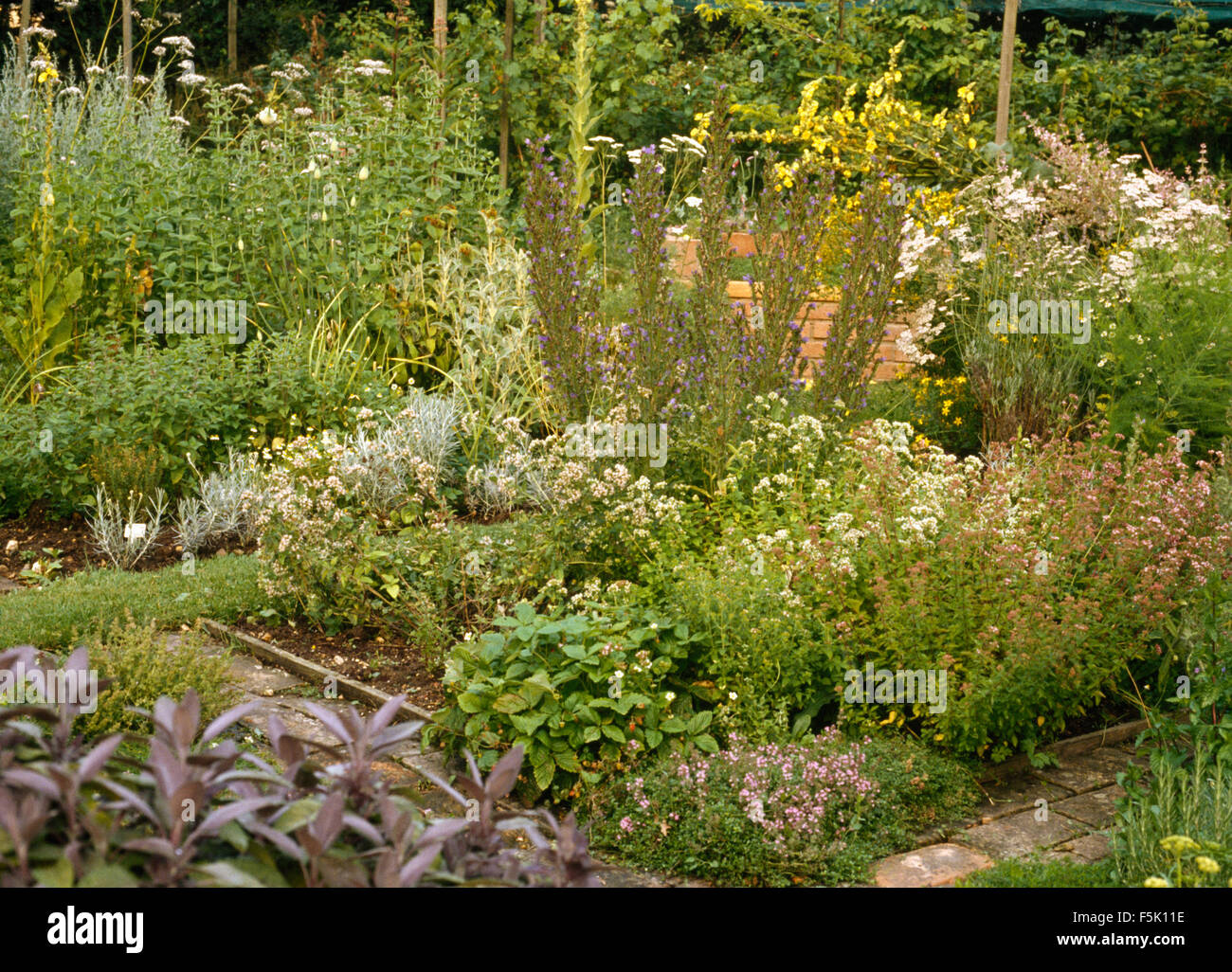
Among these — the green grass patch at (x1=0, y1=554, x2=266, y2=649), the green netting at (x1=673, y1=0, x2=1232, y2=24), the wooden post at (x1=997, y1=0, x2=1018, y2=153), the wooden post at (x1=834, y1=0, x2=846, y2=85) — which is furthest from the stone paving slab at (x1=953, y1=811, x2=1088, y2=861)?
the green netting at (x1=673, y1=0, x2=1232, y2=24)

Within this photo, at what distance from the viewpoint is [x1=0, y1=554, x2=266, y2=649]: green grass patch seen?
4500mm

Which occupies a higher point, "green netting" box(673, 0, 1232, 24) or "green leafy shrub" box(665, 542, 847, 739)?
"green netting" box(673, 0, 1232, 24)

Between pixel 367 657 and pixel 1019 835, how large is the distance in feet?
8.26

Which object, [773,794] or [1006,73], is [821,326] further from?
[773,794]

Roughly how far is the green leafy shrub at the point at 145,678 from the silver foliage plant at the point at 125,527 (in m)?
1.84

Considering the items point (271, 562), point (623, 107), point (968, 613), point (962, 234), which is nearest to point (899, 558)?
point (968, 613)

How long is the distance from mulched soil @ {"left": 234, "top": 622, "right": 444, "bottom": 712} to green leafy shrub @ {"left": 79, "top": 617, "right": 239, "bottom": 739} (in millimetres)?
667

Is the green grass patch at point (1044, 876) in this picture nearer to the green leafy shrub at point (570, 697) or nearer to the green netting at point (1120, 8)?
the green leafy shrub at point (570, 697)

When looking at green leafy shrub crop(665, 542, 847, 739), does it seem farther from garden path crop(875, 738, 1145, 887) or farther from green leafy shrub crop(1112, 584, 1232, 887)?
green leafy shrub crop(1112, 584, 1232, 887)

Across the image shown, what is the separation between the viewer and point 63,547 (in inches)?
231

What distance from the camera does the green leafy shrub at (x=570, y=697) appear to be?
356cm

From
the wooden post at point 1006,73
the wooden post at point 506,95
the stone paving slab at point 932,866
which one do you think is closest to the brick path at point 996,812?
the stone paving slab at point 932,866

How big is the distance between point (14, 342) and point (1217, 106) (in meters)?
9.71
